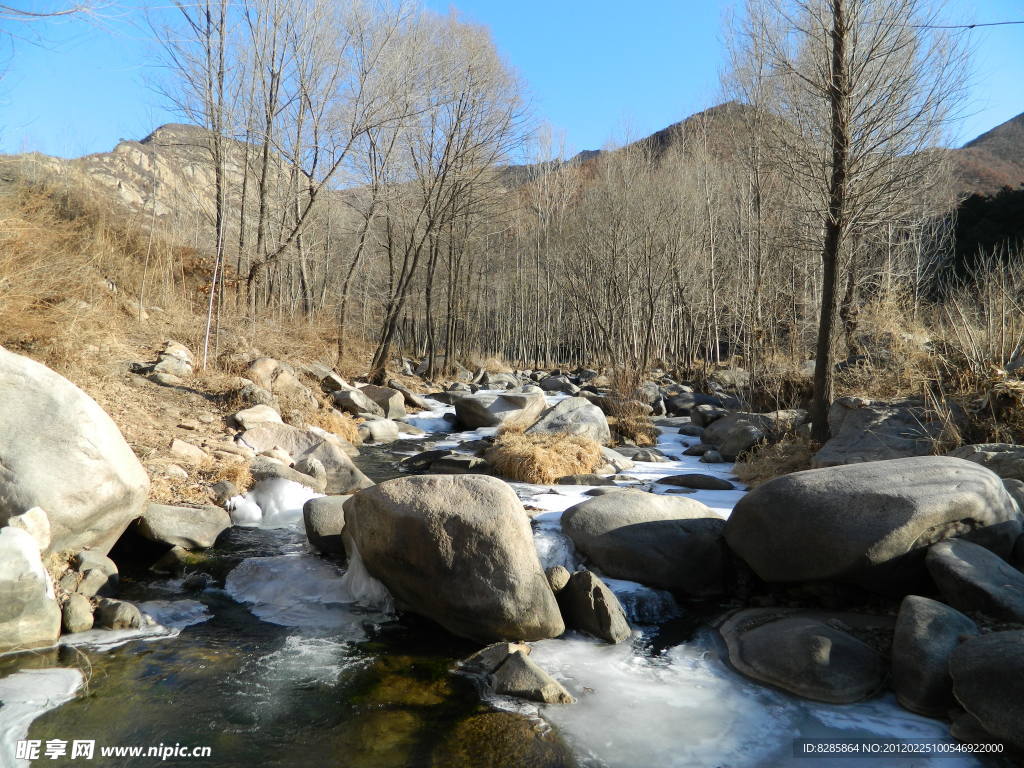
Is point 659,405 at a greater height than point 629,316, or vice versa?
point 629,316

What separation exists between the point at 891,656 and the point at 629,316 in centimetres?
2374

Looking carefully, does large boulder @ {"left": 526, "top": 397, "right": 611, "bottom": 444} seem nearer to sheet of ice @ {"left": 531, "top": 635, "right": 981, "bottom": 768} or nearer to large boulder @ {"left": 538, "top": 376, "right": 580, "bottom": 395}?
sheet of ice @ {"left": 531, "top": 635, "right": 981, "bottom": 768}

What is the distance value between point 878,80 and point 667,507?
545 cm

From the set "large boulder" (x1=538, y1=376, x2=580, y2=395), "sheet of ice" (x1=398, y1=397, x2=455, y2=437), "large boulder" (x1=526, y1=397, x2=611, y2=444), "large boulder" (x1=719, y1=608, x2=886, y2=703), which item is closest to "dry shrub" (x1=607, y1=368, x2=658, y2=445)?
"large boulder" (x1=526, y1=397, x2=611, y2=444)

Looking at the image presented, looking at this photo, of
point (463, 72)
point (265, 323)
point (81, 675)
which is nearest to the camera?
point (81, 675)

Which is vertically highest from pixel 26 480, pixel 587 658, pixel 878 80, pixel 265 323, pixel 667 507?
pixel 878 80

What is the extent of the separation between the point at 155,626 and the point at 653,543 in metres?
3.61

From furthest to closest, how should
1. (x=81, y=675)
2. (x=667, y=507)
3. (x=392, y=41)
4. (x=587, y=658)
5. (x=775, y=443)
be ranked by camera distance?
(x=392, y=41)
(x=775, y=443)
(x=667, y=507)
(x=587, y=658)
(x=81, y=675)

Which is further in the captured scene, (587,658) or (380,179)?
(380,179)

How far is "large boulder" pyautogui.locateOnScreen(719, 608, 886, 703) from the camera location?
3760 mm

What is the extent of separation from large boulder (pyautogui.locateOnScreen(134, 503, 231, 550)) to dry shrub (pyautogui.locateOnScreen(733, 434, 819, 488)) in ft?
19.6

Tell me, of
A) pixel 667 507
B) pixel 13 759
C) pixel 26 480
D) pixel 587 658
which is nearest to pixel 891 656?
pixel 587 658

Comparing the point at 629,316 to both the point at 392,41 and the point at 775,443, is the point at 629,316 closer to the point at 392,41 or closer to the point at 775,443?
the point at 392,41

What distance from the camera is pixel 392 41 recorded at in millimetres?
15672
